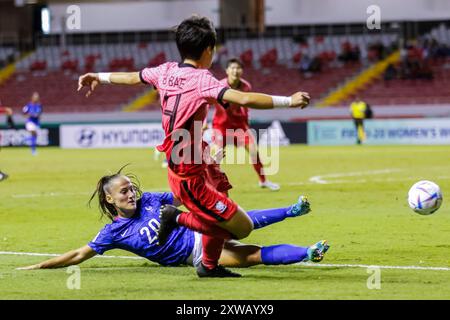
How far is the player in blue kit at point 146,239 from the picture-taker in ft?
27.5

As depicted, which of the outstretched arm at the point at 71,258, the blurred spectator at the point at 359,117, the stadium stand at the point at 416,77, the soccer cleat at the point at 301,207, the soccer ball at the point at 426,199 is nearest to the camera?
the outstretched arm at the point at 71,258

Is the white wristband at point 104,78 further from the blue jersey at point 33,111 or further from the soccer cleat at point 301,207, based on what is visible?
the blue jersey at point 33,111

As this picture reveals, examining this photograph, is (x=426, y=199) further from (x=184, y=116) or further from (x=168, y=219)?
(x=184, y=116)

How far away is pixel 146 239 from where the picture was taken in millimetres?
8469

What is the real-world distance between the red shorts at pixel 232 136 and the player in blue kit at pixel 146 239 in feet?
27.6

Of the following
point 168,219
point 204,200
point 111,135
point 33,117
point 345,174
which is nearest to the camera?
point 204,200

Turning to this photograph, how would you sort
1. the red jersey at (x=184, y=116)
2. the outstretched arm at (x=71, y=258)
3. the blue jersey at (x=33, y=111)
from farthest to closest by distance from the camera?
the blue jersey at (x=33, y=111)
the outstretched arm at (x=71, y=258)
the red jersey at (x=184, y=116)

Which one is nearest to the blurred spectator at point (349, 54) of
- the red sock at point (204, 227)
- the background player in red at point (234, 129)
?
the background player in red at point (234, 129)

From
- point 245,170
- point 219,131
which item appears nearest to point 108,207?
point 219,131

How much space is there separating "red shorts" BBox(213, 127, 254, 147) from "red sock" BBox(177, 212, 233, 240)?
9.27m

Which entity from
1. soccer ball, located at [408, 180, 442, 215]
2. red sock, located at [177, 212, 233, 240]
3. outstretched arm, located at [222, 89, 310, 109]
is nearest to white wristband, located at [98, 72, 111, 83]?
red sock, located at [177, 212, 233, 240]

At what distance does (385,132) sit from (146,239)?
30.2 m

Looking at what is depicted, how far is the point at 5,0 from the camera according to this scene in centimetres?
5250

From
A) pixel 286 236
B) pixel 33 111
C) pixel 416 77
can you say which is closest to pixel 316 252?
pixel 286 236
